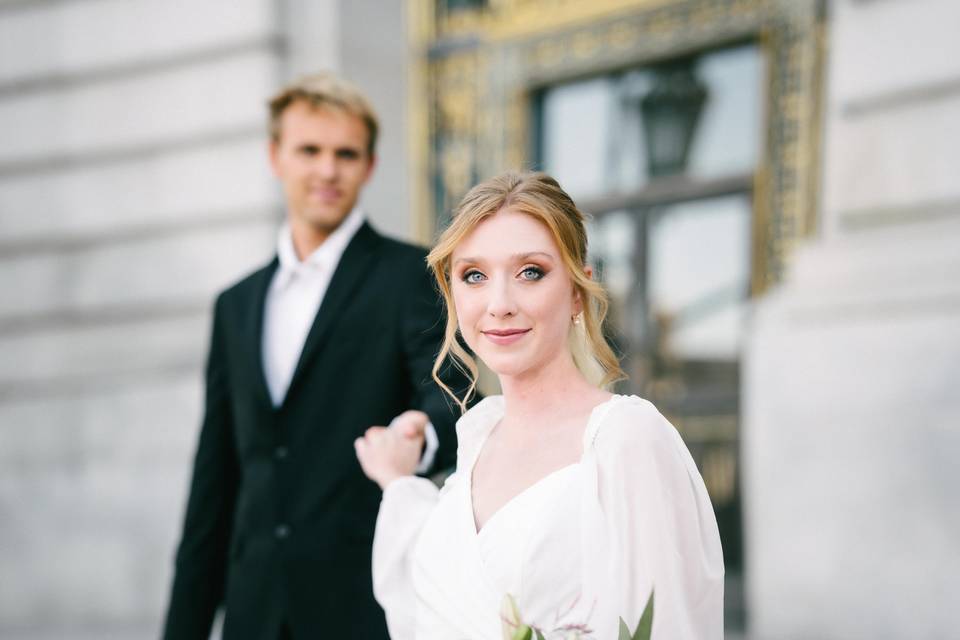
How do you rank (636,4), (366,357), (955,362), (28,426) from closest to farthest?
(366,357)
(955,362)
(636,4)
(28,426)

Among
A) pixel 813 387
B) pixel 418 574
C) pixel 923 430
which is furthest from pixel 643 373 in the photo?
pixel 418 574

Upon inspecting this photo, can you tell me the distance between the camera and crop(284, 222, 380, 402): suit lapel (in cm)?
276

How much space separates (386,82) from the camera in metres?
6.85

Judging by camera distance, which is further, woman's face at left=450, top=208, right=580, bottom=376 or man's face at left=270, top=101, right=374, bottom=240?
man's face at left=270, top=101, right=374, bottom=240

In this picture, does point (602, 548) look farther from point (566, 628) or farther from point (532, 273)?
point (532, 273)

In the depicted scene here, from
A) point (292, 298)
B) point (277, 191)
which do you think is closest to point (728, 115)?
point (277, 191)

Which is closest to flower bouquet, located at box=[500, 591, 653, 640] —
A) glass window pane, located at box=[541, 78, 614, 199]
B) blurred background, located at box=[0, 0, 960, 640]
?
blurred background, located at box=[0, 0, 960, 640]

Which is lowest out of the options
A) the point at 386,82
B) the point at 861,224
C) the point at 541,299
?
the point at 541,299

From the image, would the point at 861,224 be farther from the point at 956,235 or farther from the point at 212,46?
the point at 212,46

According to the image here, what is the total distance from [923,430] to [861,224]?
1.08m

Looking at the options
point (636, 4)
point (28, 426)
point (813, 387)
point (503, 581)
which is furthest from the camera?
point (28, 426)

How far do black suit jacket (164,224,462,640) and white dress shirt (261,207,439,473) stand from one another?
4cm

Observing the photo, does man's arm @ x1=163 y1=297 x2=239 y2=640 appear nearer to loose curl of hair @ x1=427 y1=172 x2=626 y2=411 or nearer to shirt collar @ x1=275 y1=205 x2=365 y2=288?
shirt collar @ x1=275 y1=205 x2=365 y2=288

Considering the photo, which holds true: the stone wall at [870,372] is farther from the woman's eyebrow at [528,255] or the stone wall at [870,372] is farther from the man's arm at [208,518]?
the woman's eyebrow at [528,255]
